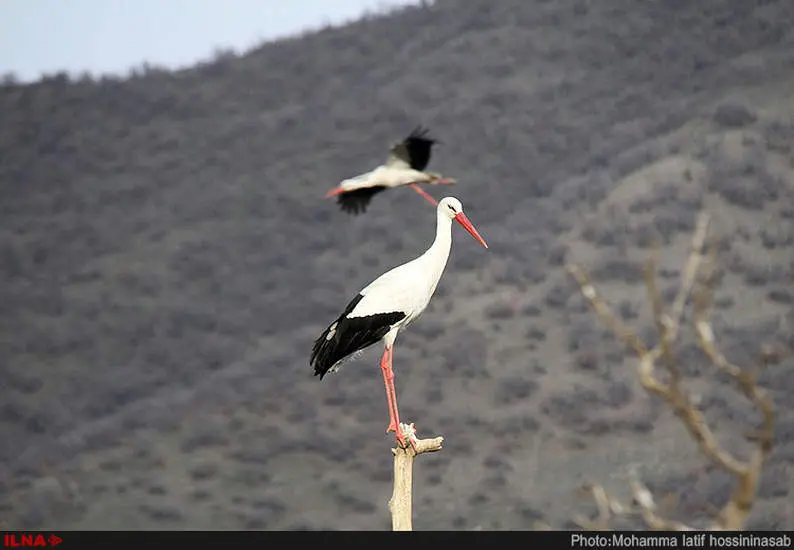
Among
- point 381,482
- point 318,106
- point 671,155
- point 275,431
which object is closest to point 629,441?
point 381,482

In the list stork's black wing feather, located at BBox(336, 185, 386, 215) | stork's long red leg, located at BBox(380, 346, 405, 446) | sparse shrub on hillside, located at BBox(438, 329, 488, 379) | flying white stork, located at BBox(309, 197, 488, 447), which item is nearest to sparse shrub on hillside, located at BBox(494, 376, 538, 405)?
sparse shrub on hillside, located at BBox(438, 329, 488, 379)

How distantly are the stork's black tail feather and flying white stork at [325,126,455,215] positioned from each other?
4.55 meters

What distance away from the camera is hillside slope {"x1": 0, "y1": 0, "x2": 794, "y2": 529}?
20.8 m

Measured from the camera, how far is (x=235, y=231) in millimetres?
29578

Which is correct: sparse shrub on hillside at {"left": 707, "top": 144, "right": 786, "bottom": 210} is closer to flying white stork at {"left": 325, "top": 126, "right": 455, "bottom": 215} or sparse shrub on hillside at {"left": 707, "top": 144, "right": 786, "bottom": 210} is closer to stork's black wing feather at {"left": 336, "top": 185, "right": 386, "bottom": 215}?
flying white stork at {"left": 325, "top": 126, "right": 455, "bottom": 215}

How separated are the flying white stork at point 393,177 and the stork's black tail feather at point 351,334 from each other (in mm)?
4547

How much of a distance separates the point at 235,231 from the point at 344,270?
3.40 meters

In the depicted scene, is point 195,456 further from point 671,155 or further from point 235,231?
point 671,155

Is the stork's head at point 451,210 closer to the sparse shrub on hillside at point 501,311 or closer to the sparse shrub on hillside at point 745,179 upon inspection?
the sparse shrub on hillside at point 501,311

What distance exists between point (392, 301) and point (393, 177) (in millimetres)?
5296

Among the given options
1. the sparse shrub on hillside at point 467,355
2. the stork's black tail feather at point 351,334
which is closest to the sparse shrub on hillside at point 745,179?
the sparse shrub on hillside at point 467,355

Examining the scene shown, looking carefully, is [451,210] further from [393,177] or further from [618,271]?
[618,271]

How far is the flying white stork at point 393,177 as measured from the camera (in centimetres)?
1202

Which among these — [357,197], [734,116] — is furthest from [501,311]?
[357,197]
